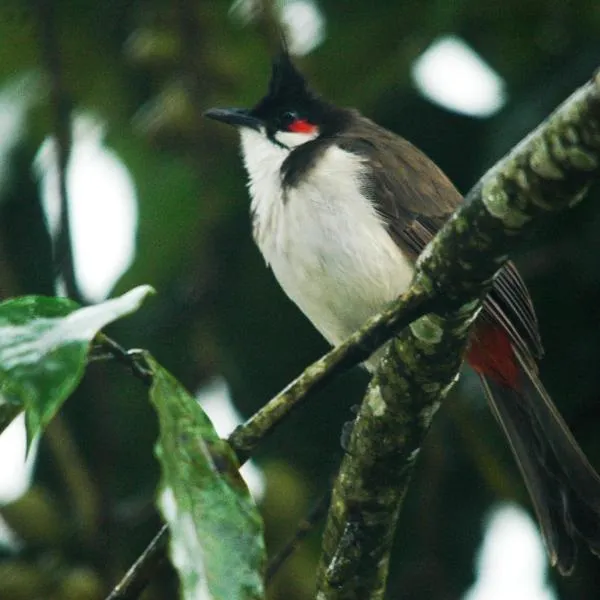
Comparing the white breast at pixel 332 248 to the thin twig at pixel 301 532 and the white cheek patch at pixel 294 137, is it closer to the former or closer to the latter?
the white cheek patch at pixel 294 137

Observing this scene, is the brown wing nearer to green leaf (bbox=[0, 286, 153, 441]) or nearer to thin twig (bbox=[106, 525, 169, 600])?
thin twig (bbox=[106, 525, 169, 600])

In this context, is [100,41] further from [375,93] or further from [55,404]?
[55,404]

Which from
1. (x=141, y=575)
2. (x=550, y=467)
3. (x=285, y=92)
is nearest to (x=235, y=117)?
(x=285, y=92)

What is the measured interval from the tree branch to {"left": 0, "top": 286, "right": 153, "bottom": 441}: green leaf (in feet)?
1.40

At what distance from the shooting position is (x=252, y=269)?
353 cm

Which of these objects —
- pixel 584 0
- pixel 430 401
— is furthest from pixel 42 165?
pixel 430 401

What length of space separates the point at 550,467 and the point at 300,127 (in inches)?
46.4

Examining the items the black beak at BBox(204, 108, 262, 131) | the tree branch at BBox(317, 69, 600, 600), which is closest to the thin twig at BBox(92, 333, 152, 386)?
the tree branch at BBox(317, 69, 600, 600)

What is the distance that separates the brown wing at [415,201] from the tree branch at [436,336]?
0.95 meters

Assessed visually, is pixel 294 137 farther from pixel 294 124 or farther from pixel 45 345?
pixel 45 345

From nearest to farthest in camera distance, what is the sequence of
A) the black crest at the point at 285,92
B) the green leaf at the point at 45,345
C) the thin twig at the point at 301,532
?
the green leaf at the point at 45,345 < the thin twig at the point at 301,532 < the black crest at the point at 285,92

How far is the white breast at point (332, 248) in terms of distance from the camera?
3053 millimetres

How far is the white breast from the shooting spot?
10.0 feet

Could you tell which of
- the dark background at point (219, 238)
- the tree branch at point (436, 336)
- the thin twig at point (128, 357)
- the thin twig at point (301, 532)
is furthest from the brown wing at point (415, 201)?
the thin twig at point (128, 357)
